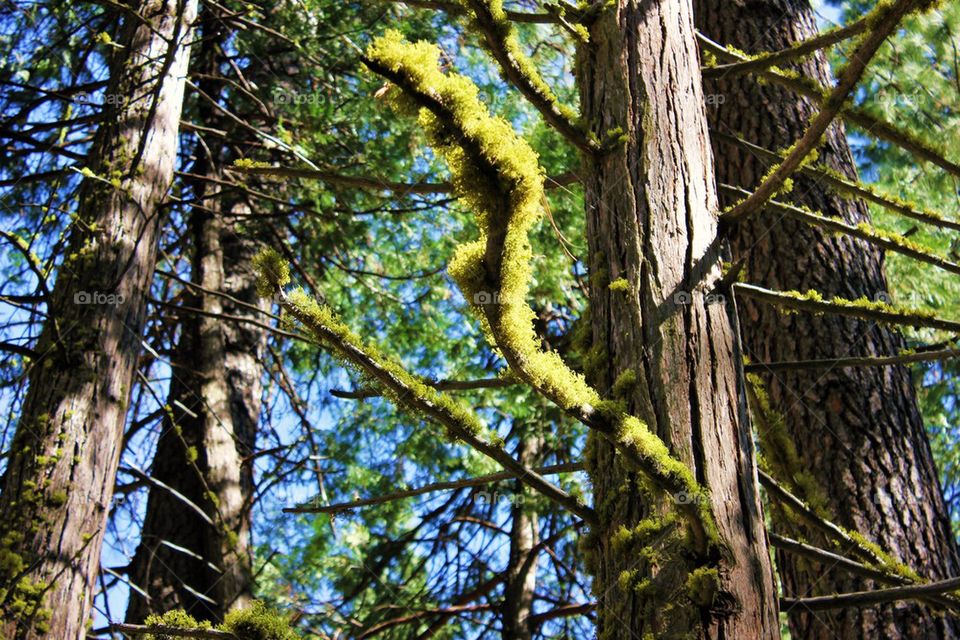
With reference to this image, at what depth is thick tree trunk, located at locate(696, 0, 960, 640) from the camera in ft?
12.6

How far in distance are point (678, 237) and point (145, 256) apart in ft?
10.0

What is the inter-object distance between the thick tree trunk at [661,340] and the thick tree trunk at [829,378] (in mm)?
1080

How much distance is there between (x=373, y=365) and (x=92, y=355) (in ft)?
9.10

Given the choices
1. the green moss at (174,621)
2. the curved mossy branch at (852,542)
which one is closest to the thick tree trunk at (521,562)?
the curved mossy branch at (852,542)

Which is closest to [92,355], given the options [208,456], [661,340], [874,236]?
[208,456]

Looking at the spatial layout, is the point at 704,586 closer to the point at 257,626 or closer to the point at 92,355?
the point at 257,626

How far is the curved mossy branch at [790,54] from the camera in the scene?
108 inches

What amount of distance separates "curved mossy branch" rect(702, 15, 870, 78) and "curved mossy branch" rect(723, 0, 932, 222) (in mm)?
423

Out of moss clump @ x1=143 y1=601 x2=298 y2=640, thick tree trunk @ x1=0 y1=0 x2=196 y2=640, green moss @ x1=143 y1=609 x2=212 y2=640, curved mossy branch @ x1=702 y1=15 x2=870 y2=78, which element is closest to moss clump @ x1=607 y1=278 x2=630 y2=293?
curved mossy branch @ x1=702 y1=15 x2=870 y2=78

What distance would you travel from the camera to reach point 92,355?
418cm

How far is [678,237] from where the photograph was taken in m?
2.39

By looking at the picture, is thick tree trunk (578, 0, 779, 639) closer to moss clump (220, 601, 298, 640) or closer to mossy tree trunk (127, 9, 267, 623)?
moss clump (220, 601, 298, 640)

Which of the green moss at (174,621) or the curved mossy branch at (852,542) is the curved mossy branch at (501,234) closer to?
the curved mossy branch at (852,542)

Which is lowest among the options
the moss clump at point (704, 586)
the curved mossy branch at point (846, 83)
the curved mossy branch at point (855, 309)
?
the moss clump at point (704, 586)
